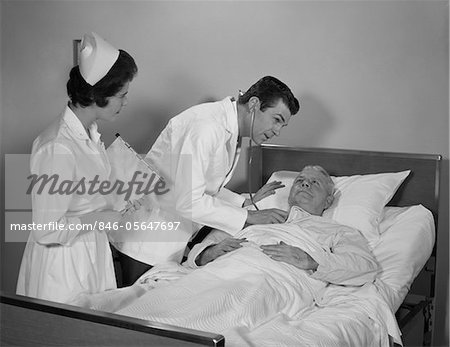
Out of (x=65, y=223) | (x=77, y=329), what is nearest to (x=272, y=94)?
(x=65, y=223)

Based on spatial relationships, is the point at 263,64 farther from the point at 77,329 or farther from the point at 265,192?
the point at 77,329

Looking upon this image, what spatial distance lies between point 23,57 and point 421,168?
2080 mm

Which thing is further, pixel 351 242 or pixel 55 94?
pixel 55 94

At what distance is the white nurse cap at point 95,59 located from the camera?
2051 mm

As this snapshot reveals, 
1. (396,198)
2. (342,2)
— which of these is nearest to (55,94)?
(342,2)

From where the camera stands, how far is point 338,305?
6.93ft

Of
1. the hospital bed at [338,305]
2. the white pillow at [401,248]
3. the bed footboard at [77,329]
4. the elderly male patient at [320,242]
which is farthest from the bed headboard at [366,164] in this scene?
the bed footboard at [77,329]

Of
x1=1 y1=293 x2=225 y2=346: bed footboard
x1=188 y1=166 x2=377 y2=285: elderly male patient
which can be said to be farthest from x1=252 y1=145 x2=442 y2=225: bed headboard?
x1=1 y1=293 x2=225 y2=346: bed footboard

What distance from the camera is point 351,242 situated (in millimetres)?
2375

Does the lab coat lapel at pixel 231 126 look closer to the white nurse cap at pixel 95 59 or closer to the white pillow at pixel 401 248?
the white nurse cap at pixel 95 59

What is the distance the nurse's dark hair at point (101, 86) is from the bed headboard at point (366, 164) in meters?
1.21

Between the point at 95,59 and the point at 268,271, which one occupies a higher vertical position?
the point at 95,59

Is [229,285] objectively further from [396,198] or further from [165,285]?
[396,198]

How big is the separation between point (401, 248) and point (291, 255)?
1.59ft
